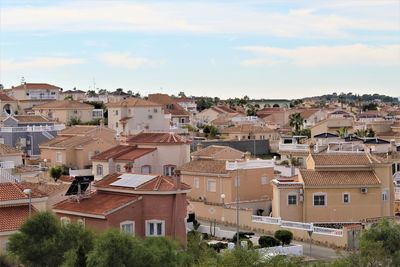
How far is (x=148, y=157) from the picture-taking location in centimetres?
4719

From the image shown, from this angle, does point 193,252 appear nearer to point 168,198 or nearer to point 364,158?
point 168,198

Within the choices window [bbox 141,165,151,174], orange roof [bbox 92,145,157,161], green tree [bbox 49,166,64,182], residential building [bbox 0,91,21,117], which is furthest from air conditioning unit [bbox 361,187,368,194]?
residential building [bbox 0,91,21,117]

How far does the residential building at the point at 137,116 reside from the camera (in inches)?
3113

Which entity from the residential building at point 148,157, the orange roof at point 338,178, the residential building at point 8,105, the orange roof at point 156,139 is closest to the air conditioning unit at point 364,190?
the orange roof at point 338,178

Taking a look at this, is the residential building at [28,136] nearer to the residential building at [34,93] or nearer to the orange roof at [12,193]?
the orange roof at [12,193]

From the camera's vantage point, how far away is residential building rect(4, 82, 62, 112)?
107669mm

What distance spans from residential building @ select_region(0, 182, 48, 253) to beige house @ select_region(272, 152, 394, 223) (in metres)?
14.8

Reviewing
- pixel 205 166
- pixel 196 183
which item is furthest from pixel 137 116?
pixel 196 183

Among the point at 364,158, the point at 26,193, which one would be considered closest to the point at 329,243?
the point at 364,158

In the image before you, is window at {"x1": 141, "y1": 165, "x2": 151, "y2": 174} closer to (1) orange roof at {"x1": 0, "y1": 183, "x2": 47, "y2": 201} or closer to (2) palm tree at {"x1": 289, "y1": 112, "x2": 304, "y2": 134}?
(1) orange roof at {"x1": 0, "y1": 183, "x2": 47, "y2": 201}

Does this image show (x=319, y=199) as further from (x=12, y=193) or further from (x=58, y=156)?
(x=58, y=156)

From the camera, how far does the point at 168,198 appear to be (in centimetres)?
3061

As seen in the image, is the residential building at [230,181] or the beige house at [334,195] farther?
the residential building at [230,181]

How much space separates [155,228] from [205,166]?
1488cm
